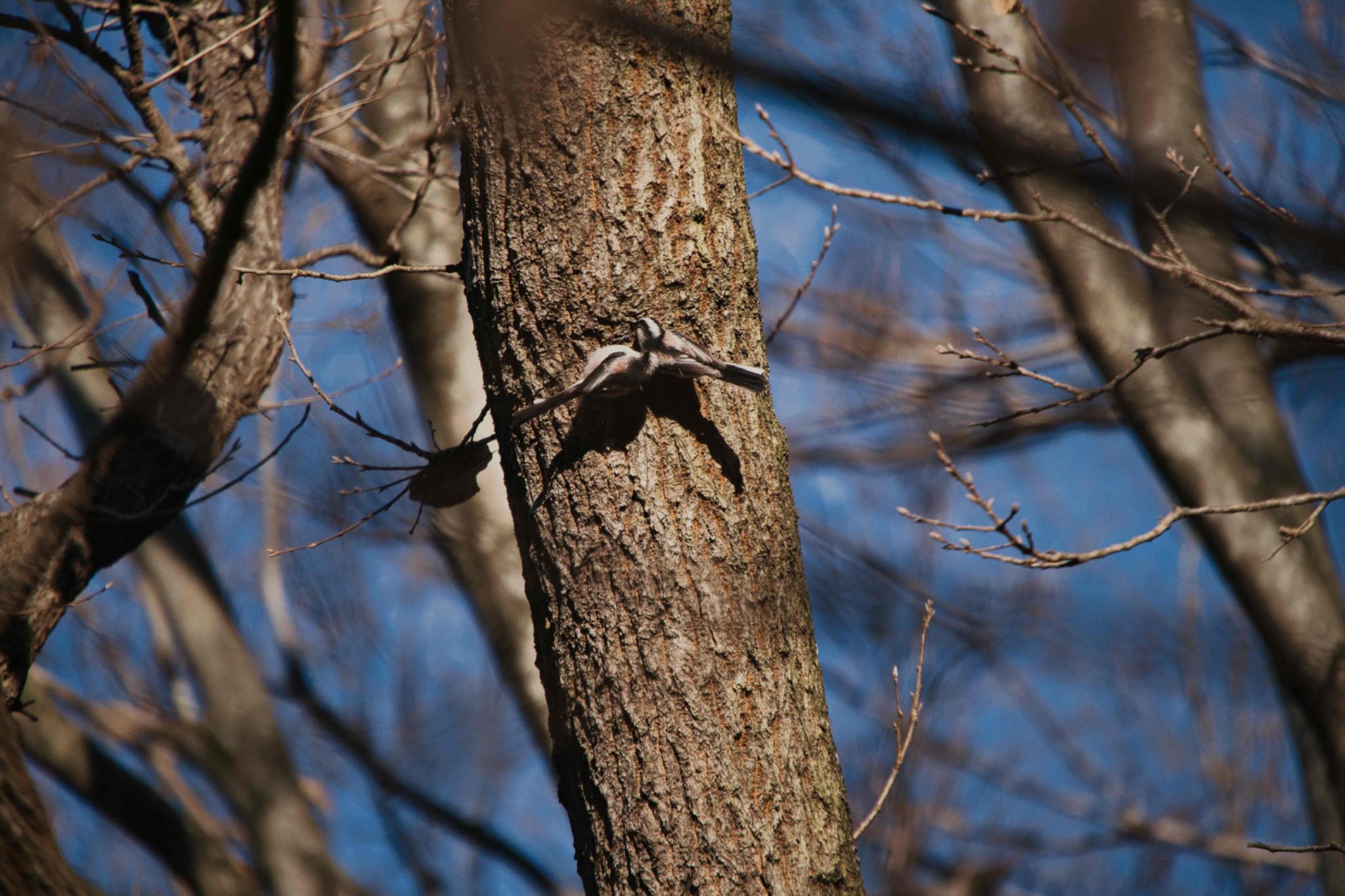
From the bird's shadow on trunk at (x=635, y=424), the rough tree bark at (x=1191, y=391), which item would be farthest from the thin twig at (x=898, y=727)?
the rough tree bark at (x=1191, y=391)

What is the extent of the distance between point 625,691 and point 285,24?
42.1 inches

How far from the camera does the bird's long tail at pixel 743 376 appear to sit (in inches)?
60.9

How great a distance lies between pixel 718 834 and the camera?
1.44 m

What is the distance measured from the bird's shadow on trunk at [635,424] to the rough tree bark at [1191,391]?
1.76m

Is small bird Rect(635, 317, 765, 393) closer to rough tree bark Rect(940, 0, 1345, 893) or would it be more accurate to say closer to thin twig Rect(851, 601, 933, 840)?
thin twig Rect(851, 601, 933, 840)

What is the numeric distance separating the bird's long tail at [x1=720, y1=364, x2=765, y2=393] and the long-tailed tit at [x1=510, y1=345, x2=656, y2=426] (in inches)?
4.8

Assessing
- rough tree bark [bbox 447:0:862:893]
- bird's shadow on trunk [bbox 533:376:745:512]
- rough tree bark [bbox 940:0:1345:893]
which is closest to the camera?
rough tree bark [bbox 447:0:862:893]

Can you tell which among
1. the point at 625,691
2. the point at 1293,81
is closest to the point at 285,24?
the point at 625,691

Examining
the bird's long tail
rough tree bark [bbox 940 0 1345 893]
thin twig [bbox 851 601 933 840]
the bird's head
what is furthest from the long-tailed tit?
rough tree bark [bbox 940 0 1345 893]

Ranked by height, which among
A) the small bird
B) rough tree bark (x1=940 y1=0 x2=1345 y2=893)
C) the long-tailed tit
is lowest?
the long-tailed tit

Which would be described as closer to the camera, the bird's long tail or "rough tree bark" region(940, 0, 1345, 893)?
the bird's long tail

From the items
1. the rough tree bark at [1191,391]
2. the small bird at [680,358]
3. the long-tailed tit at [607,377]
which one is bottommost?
the long-tailed tit at [607,377]

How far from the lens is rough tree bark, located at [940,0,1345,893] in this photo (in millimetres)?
3061

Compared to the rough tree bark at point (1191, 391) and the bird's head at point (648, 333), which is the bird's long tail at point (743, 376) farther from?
the rough tree bark at point (1191, 391)
